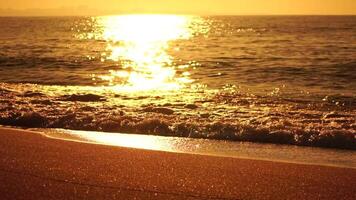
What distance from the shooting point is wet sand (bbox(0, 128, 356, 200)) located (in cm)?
481

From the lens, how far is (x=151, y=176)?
540 centimetres

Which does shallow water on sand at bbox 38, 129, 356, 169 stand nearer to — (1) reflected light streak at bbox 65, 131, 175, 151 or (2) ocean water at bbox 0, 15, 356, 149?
(1) reflected light streak at bbox 65, 131, 175, 151

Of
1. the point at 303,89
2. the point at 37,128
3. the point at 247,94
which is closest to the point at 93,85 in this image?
the point at 247,94

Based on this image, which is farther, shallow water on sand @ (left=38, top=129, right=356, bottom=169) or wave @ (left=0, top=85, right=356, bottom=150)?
wave @ (left=0, top=85, right=356, bottom=150)

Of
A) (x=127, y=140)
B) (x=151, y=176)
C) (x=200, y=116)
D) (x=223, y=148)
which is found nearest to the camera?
(x=151, y=176)

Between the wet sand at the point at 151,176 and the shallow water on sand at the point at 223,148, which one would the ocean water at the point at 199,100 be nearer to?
the shallow water on sand at the point at 223,148

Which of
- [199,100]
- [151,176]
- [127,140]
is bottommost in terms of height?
[199,100]

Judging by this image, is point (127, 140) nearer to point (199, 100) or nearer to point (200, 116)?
point (200, 116)

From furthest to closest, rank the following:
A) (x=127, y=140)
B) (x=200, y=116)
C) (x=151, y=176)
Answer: (x=200, y=116) → (x=127, y=140) → (x=151, y=176)

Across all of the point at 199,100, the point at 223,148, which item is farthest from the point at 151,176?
the point at 199,100

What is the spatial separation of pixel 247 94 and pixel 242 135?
8.46m

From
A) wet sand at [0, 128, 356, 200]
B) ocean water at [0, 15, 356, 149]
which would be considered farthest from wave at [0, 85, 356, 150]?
wet sand at [0, 128, 356, 200]

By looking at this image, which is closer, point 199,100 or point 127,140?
point 127,140

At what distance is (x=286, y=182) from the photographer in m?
5.27
